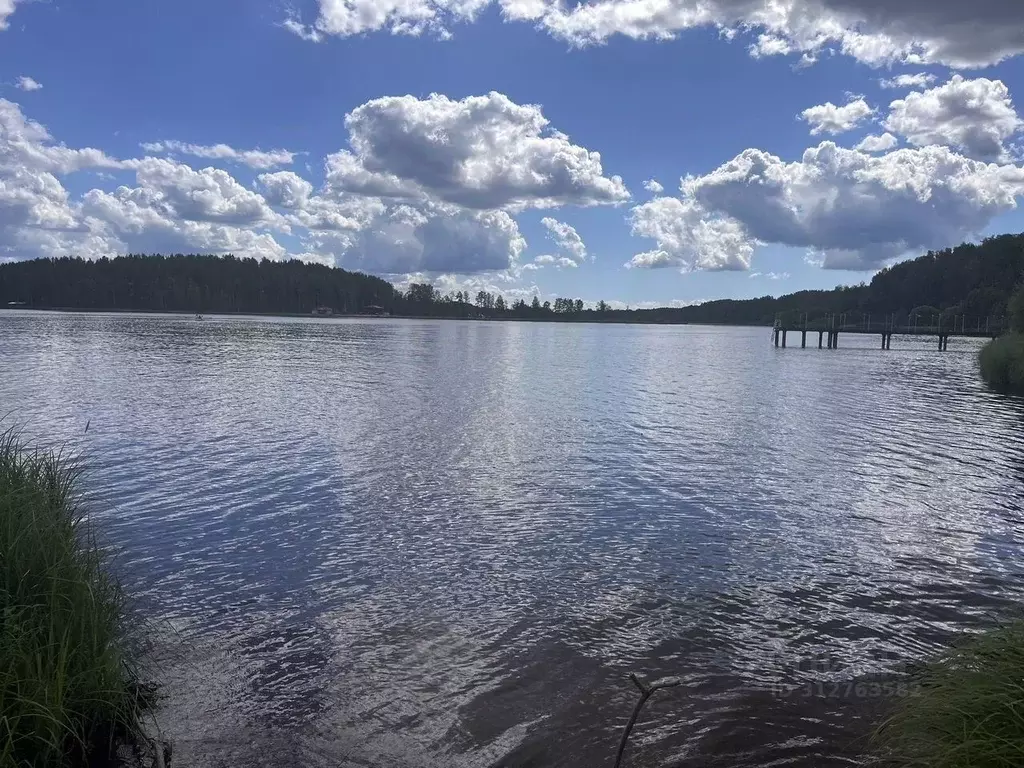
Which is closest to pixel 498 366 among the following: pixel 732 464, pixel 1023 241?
pixel 732 464

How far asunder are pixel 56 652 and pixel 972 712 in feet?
26.1

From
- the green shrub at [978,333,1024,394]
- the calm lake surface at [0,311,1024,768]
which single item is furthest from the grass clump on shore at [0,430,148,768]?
the green shrub at [978,333,1024,394]

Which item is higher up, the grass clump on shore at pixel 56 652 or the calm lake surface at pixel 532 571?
the grass clump on shore at pixel 56 652

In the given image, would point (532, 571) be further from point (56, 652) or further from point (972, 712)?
point (972, 712)

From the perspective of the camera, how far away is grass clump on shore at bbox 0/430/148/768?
19.4ft

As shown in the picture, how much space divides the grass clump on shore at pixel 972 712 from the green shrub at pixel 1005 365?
154 ft

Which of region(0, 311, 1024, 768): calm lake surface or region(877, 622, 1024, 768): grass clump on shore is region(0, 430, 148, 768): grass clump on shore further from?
region(877, 622, 1024, 768): grass clump on shore

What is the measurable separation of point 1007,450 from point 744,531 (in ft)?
51.6

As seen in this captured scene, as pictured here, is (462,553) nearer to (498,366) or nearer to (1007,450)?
(1007,450)

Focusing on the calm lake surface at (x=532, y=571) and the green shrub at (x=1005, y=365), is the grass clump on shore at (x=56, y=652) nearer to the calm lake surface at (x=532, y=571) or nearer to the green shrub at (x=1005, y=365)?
the calm lake surface at (x=532, y=571)

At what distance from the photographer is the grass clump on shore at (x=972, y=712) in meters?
5.25

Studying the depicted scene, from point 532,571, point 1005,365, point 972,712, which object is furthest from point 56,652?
point 1005,365

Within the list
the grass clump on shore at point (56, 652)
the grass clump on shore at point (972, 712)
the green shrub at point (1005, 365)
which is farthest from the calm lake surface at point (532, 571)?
the green shrub at point (1005, 365)

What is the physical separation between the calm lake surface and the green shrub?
886 inches
